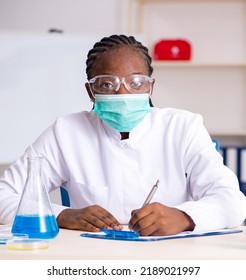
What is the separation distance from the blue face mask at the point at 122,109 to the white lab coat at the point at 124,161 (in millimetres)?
55

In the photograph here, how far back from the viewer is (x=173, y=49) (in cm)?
488

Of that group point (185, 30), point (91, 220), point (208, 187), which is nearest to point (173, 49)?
point (185, 30)

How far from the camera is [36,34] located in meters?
4.23

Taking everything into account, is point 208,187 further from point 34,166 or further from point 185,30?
point 185,30

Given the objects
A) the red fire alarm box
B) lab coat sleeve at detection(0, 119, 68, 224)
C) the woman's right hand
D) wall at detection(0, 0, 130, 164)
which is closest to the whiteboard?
wall at detection(0, 0, 130, 164)

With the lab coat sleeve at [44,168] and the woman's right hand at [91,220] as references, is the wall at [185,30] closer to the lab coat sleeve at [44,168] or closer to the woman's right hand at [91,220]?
the lab coat sleeve at [44,168]

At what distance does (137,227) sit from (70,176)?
59cm

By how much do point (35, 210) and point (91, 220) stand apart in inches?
8.5

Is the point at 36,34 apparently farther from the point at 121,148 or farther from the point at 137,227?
the point at 137,227

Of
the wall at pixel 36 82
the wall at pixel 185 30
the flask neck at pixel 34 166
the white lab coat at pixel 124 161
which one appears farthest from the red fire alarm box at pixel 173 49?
the flask neck at pixel 34 166

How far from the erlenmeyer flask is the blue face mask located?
55 cm

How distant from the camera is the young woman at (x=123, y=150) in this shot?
1933 millimetres

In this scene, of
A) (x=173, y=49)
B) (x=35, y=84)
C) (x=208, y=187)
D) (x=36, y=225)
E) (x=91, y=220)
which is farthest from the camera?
(x=173, y=49)
